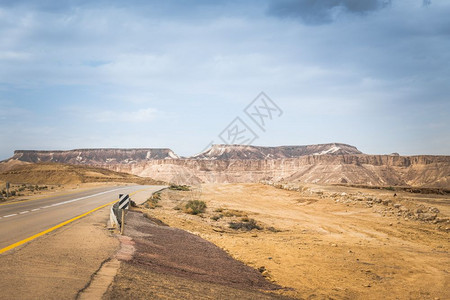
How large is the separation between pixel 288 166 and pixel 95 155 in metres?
115

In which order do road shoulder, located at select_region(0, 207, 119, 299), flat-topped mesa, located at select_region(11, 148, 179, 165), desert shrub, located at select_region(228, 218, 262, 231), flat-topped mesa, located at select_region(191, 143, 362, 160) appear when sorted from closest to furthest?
road shoulder, located at select_region(0, 207, 119, 299)
desert shrub, located at select_region(228, 218, 262, 231)
flat-topped mesa, located at select_region(11, 148, 179, 165)
flat-topped mesa, located at select_region(191, 143, 362, 160)

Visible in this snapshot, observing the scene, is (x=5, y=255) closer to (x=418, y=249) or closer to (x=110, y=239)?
(x=110, y=239)

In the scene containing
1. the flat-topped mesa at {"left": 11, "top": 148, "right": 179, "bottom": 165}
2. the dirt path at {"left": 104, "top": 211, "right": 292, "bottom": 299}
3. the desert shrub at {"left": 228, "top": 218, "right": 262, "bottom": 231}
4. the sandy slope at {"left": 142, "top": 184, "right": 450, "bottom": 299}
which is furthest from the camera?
the flat-topped mesa at {"left": 11, "top": 148, "right": 179, "bottom": 165}

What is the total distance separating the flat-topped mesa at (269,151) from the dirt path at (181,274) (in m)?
162

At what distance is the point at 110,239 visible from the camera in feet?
31.1

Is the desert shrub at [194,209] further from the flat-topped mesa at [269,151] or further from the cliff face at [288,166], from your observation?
the flat-topped mesa at [269,151]

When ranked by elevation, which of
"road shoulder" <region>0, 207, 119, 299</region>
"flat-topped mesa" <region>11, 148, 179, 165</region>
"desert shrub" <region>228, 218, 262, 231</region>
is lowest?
"desert shrub" <region>228, 218, 262, 231</region>

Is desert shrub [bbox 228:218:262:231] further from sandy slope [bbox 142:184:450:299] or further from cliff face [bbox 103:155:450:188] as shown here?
cliff face [bbox 103:155:450:188]

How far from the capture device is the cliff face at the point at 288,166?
95250mm

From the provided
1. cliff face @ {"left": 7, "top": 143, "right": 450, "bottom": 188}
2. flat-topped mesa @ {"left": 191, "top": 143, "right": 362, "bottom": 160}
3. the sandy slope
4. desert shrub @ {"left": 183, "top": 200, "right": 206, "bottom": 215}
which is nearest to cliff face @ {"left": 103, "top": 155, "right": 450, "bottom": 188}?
cliff face @ {"left": 7, "top": 143, "right": 450, "bottom": 188}

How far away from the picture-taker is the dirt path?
5.57 m

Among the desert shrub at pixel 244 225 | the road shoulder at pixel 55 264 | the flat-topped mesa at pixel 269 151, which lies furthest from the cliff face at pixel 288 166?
the road shoulder at pixel 55 264

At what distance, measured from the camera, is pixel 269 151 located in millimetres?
184625

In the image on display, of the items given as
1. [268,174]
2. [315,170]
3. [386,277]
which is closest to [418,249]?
[386,277]
